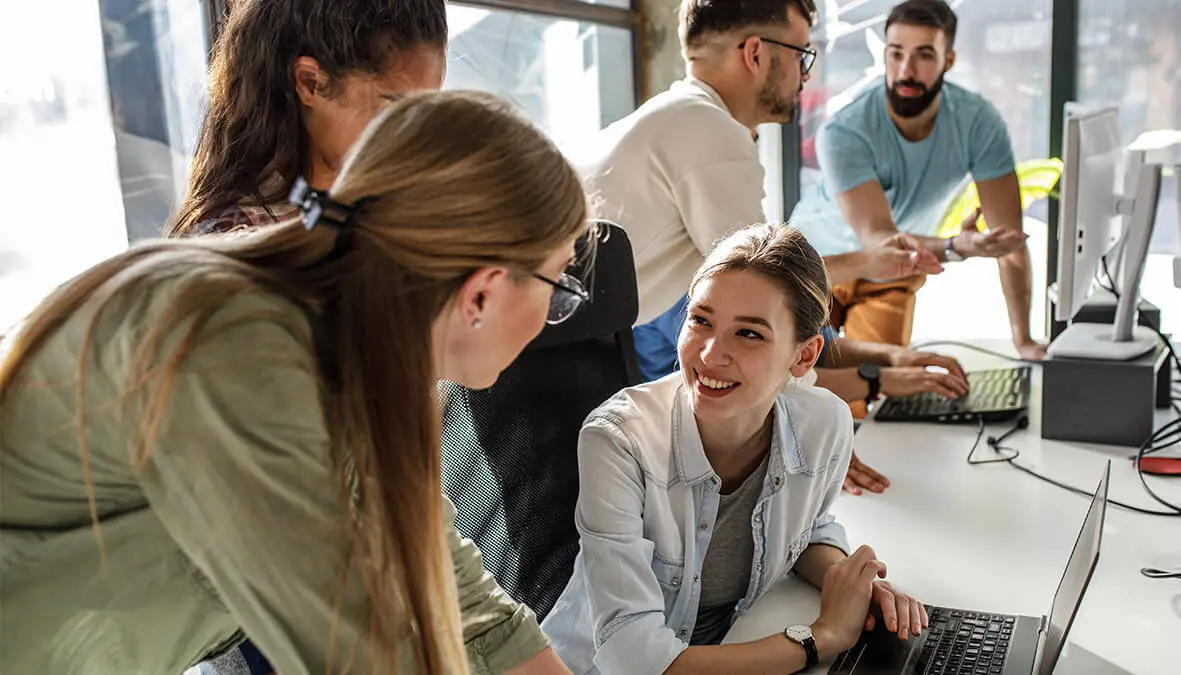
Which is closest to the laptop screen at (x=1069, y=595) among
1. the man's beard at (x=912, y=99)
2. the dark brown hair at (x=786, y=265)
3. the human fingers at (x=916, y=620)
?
the human fingers at (x=916, y=620)

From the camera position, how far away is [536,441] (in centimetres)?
138

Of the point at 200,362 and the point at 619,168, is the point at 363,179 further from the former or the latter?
the point at 619,168

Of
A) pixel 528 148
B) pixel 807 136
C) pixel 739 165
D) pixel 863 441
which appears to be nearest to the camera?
pixel 528 148

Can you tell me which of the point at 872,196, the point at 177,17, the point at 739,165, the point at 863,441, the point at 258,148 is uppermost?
the point at 177,17

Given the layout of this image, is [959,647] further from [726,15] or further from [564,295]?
[726,15]

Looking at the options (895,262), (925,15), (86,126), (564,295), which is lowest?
(895,262)

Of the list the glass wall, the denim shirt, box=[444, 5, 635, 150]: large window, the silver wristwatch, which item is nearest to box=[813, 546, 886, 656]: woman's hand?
the denim shirt

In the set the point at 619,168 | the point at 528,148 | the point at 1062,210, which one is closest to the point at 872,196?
the point at 1062,210

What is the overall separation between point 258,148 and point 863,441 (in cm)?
129

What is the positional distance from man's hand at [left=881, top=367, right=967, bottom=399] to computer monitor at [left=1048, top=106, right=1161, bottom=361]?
0.23 meters

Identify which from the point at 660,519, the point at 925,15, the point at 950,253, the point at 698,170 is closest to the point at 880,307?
the point at 950,253

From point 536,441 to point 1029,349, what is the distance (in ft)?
5.72

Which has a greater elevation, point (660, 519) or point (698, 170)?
point (698, 170)

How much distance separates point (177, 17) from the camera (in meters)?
2.11
